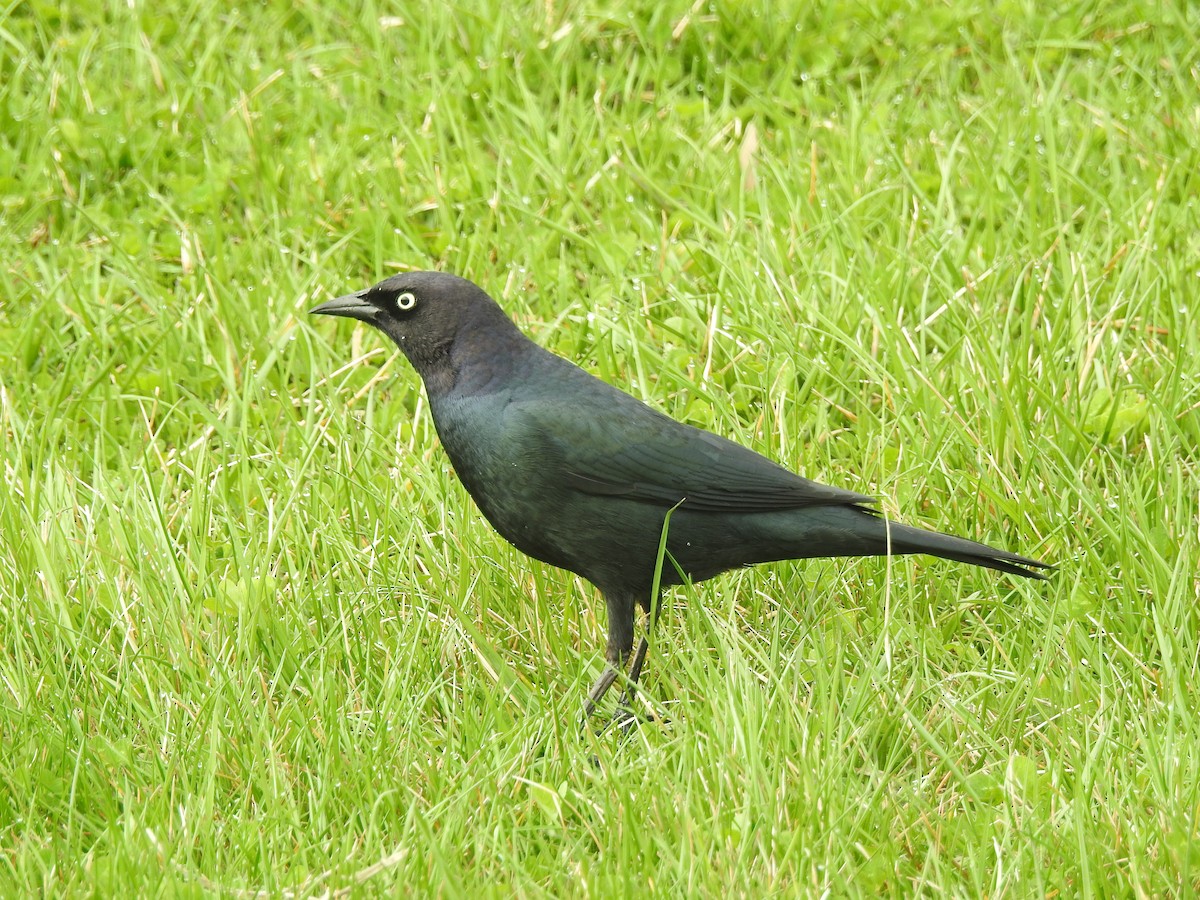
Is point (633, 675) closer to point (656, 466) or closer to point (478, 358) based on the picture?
point (656, 466)

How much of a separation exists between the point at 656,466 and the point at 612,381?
46.5 inches

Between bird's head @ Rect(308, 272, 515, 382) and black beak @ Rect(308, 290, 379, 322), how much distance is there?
0.02 metres

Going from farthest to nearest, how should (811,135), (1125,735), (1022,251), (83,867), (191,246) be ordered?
(811,135) → (191,246) → (1022,251) → (1125,735) → (83,867)

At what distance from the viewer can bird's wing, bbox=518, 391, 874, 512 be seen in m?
3.80

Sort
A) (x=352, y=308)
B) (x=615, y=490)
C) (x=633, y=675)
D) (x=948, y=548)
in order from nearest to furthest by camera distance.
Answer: (x=948, y=548), (x=615, y=490), (x=633, y=675), (x=352, y=308)

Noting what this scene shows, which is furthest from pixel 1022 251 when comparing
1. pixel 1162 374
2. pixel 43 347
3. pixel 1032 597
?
pixel 43 347

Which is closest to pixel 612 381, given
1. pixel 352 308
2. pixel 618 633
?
pixel 352 308

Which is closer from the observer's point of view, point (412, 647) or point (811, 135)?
point (412, 647)

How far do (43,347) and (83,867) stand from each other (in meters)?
2.83

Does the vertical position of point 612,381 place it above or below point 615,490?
below

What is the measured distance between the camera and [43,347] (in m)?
5.44

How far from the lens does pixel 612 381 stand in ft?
16.5

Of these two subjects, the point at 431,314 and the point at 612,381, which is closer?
the point at 431,314

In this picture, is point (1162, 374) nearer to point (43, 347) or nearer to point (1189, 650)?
point (1189, 650)
